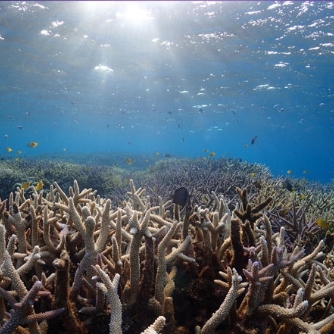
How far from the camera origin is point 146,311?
2283 millimetres

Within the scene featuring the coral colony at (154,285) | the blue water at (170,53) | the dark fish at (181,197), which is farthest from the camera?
the blue water at (170,53)

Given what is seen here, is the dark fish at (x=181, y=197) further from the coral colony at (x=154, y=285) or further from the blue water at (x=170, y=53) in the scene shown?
the blue water at (x=170, y=53)

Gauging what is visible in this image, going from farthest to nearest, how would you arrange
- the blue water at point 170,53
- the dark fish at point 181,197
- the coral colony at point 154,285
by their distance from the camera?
the blue water at point 170,53, the dark fish at point 181,197, the coral colony at point 154,285

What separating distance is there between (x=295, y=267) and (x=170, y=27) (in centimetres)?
1649

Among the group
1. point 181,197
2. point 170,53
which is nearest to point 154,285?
point 181,197

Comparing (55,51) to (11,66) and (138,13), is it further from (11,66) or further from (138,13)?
(138,13)

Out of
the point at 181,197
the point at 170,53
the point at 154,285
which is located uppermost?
the point at 170,53

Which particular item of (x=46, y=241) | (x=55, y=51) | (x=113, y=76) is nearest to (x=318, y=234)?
(x=46, y=241)

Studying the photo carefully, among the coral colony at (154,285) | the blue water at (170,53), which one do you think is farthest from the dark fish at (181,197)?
the blue water at (170,53)

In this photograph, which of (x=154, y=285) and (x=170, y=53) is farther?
(x=170, y=53)

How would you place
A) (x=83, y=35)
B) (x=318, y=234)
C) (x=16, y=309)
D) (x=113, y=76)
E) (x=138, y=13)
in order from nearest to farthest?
(x=16, y=309), (x=318, y=234), (x=138, y=13), (x=83, y=35), (x=113, y=76)

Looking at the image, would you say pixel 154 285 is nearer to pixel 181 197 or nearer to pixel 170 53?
pixel 181 197

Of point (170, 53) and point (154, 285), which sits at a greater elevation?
point (170, 53)

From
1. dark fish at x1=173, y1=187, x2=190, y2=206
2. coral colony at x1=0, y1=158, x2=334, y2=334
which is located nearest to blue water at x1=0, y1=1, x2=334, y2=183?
dark fish at x1=173, y1=187, x2=190, y2=206
